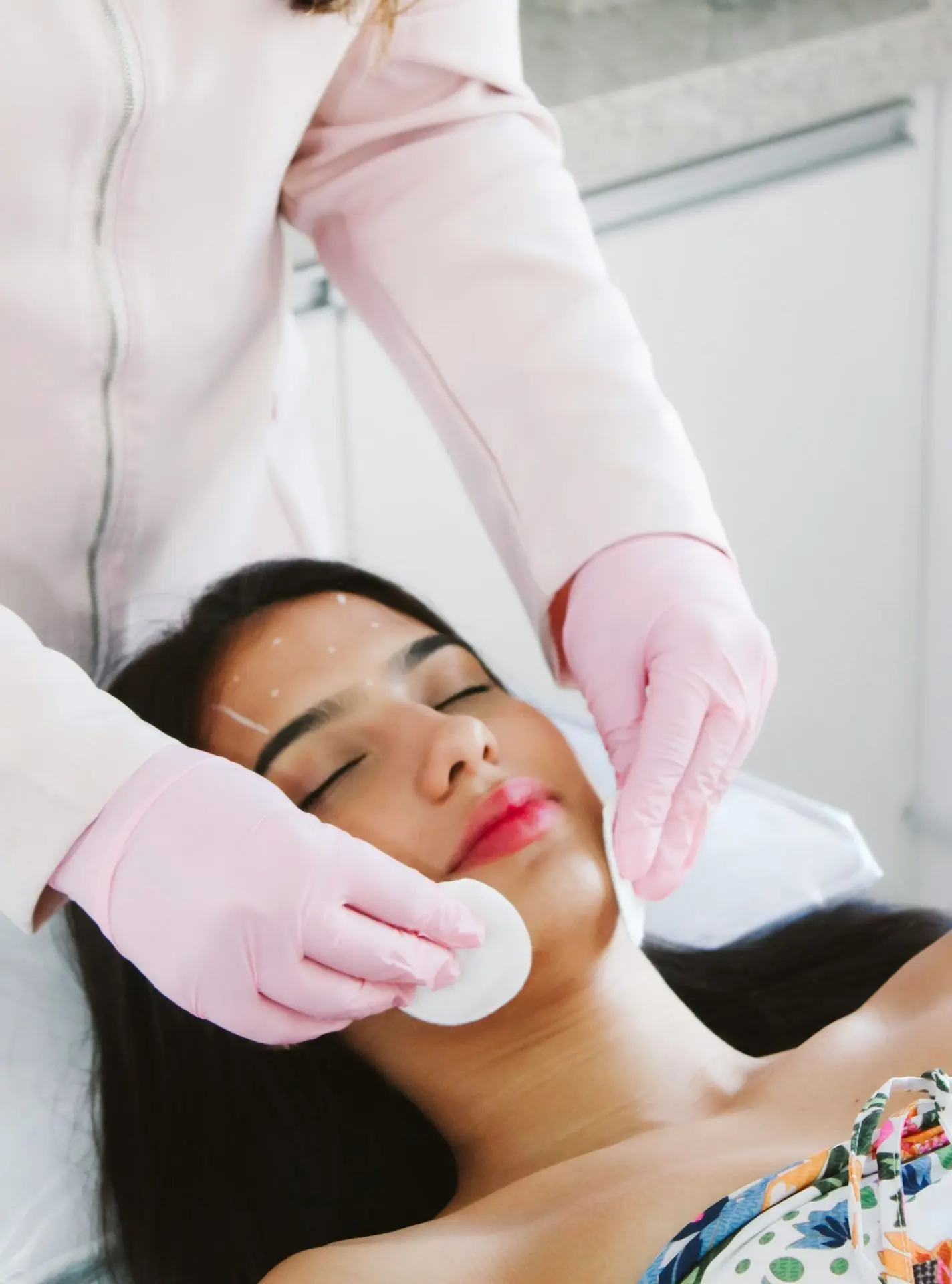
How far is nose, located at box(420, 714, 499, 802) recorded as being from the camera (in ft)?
3.55

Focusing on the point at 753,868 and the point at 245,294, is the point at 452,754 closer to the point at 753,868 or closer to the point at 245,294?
the point at 245,294

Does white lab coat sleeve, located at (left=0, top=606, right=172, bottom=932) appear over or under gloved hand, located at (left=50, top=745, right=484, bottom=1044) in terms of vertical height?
over

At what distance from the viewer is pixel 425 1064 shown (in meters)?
1.14

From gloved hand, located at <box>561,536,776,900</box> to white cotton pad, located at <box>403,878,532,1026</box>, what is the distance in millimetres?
104

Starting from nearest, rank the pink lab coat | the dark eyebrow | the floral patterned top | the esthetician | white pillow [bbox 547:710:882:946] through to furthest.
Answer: the floral patterned top
the esthetician
the pink lab coat
the dark eyebrow
white pillow [bbox 547:710:882:946]

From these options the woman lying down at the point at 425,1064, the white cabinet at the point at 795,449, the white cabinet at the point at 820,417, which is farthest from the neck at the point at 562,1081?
the white cabinet at the point at 820,417

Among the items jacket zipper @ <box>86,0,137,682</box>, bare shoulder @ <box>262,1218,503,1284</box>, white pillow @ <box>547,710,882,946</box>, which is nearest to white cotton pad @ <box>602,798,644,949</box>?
bare shoulder @ <box>262,1218,503,1284</box>

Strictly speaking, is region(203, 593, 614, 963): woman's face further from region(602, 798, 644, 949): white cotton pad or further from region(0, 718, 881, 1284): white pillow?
region(0, 718, 881, 1284): white pillow

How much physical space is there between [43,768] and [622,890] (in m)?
0.44

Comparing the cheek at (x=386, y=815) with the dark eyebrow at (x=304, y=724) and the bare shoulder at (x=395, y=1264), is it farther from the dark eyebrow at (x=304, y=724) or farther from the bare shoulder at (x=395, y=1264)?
the bare shoulder at (x=395, y=1264)

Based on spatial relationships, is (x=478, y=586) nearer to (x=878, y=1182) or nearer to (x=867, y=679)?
(x=867, y=679)

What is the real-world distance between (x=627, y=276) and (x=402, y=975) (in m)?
1.21

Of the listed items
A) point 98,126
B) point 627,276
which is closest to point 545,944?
point 98,126

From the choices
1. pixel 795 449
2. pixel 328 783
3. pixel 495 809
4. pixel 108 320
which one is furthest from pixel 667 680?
pixel 795 449
